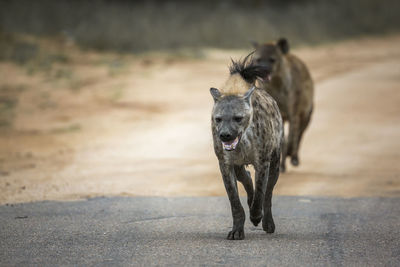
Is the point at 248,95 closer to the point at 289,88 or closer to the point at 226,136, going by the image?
the point at 226,136

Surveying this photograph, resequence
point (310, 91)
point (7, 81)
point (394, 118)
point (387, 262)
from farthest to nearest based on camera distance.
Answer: point (7, 81)
point (394, 118)
point (310, 91)
point (387, 262)

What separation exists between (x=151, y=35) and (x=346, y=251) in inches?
807

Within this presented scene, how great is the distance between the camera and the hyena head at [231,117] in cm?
534

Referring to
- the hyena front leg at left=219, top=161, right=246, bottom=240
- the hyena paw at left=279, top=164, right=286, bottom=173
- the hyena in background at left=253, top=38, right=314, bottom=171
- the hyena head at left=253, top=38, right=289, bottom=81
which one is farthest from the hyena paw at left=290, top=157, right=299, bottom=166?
the hyena front leg at left=219, top=161, right=246, bottom=240

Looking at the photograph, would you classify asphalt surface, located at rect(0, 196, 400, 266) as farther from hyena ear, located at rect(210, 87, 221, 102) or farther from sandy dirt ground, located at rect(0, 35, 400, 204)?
hyena ear, located at rect(210, 87, 221, 102)

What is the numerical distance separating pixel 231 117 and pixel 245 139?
0.27 m

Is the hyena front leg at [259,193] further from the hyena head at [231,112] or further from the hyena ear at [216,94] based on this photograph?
→ the hyena ear at [216,94]

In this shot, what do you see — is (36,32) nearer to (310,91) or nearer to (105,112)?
(105,112)

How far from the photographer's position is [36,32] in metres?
24.5

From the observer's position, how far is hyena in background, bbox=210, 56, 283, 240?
544 centimetres

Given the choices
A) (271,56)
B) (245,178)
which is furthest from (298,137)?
(245,178)

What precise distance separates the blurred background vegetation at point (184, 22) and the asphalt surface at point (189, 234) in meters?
14.5

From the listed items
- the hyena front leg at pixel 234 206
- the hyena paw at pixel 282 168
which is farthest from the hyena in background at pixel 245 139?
the hyena paw at pixel 282 168

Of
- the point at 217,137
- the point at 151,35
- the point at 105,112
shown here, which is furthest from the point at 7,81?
the point at 217,137
